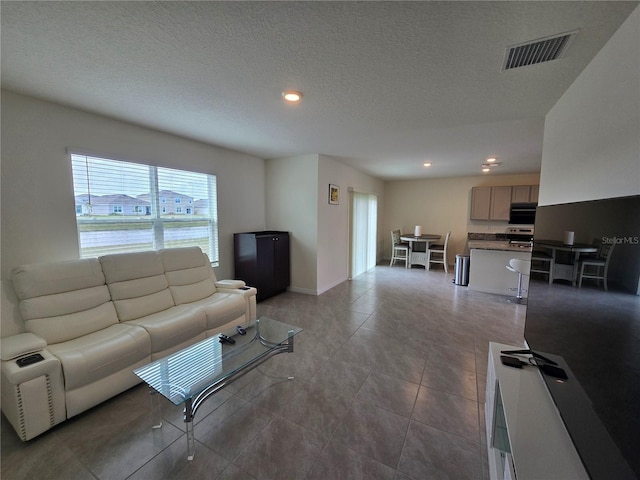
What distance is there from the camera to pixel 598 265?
1.00 metres

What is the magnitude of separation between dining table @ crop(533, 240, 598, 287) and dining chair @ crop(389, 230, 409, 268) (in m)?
5.37

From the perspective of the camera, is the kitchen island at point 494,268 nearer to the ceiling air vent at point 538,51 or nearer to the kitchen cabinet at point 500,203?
the kitchen cabinet at point 500,203

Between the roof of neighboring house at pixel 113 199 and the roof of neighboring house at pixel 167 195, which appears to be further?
the roof of neighboring house at pixel 167 195

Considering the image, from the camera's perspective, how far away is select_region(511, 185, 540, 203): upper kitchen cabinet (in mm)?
5727

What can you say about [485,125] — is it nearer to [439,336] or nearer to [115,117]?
[439,336]

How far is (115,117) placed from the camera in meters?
2.69

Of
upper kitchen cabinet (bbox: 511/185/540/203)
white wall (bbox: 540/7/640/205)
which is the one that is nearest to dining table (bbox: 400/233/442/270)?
upper kitchen cabinet (bbox: 511/185/540/203)

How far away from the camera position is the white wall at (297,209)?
4320mm

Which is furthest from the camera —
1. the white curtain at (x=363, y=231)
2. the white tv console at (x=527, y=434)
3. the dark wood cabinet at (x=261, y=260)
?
the white curtain at (x=363, y=231)

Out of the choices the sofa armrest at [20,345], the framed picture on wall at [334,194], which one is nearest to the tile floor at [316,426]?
the sofa armrest at [20,345]

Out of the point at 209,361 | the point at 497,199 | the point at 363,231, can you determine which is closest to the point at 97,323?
the point at 209,361

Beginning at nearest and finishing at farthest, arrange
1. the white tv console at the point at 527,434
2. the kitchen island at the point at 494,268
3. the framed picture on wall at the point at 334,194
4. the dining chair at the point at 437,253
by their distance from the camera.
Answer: the white tv console at the point at 527,434
the kitchen island at the point at 494,268
the framed picture on wall at the point at 334,194
the dining chair at the point at 437,253

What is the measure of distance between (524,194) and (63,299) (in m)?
7.81

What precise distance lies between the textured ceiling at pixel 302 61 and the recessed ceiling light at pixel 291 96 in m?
0.06
